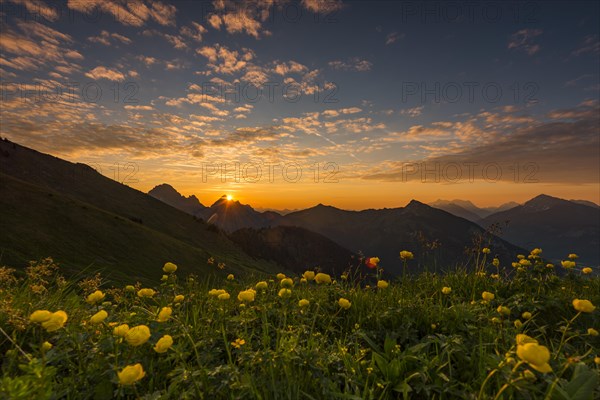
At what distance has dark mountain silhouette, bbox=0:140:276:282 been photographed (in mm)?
48875

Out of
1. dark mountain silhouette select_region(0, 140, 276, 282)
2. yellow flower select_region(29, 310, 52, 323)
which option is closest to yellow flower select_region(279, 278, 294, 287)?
yellow flower select_region(29, 310, 52, 323)

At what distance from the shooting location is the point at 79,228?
6169 centimetres

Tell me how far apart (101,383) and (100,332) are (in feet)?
3.37

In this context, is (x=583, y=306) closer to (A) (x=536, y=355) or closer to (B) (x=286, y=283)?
(A) (x=536, y=355)

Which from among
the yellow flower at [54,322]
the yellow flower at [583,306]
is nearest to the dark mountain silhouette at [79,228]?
the yellow flower at [54,322]

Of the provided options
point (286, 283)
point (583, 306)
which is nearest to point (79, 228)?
point (286, 283)

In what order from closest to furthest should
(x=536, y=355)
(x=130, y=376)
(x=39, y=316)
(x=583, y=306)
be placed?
(x=536, y=355)
(x=130, y=376)
(x=39, y=316)
(x=583, y=306)

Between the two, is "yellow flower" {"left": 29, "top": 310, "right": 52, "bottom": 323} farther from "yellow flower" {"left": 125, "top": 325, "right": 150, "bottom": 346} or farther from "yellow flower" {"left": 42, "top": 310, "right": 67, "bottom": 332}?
"yellow flower" {"left": 125, "top": 325, "right": 150, "bottom": 346}

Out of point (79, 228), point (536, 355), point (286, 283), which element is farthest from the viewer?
point (79, 228)

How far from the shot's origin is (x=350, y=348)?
13.3ft

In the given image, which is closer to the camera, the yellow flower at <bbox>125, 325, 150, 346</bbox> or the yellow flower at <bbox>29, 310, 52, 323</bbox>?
the yellow flower at <bbox>29, 310, 52, 323</bbox>

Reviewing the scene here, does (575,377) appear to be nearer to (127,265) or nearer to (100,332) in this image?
(100,332)

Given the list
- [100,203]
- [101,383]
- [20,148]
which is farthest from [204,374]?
[20,148]

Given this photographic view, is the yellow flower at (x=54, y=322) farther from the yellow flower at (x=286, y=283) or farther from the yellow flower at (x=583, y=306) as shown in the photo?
the yellow flower at (x=583, y=306)
